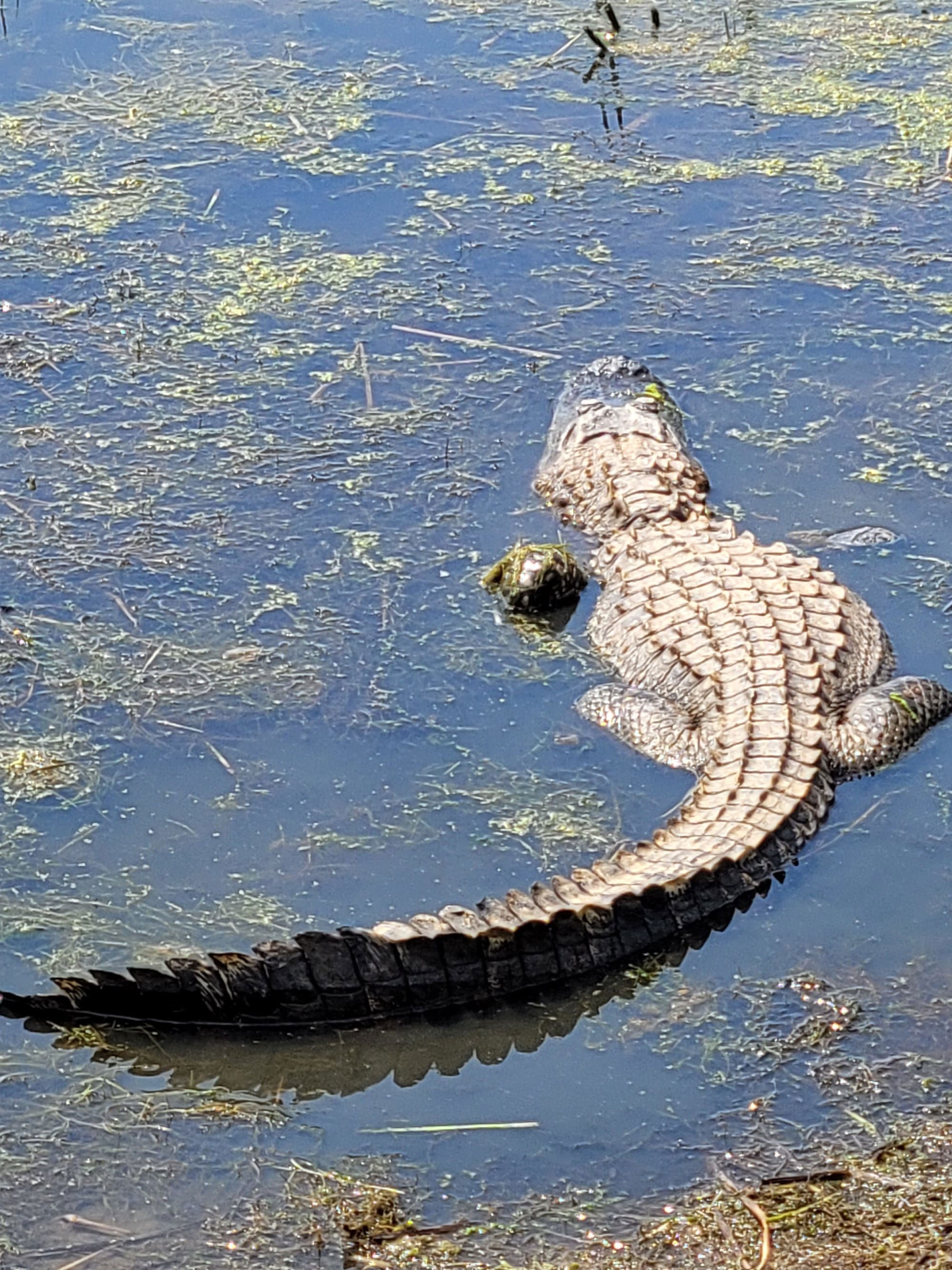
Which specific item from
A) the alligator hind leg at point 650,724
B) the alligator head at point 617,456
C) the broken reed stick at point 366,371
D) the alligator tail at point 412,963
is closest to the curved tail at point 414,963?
the alligator tail at point 412,963

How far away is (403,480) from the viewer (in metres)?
6.88

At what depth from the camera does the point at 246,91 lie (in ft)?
30.8

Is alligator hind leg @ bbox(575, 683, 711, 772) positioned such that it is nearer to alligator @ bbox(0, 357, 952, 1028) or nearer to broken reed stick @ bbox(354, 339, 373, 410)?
alligator @ bbox(0, 357, 952, 1028)

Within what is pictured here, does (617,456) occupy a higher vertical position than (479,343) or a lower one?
lower

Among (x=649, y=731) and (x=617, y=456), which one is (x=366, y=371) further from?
(x=649, y=731)

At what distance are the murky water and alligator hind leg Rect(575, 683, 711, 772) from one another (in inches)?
2.9

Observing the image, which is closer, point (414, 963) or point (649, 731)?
point (414, 963)

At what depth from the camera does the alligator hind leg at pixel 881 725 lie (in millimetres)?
5680

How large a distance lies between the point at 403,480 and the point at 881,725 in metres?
2.09

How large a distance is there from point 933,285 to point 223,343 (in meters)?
2.99

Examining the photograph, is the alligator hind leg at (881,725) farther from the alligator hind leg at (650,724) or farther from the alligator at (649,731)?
the alligator hind leg at (650,724)

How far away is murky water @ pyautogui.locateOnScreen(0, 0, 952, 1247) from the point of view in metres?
4.67

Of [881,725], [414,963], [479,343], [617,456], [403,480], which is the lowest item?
[881,725]

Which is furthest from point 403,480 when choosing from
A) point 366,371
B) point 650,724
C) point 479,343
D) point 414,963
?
point 414,963
